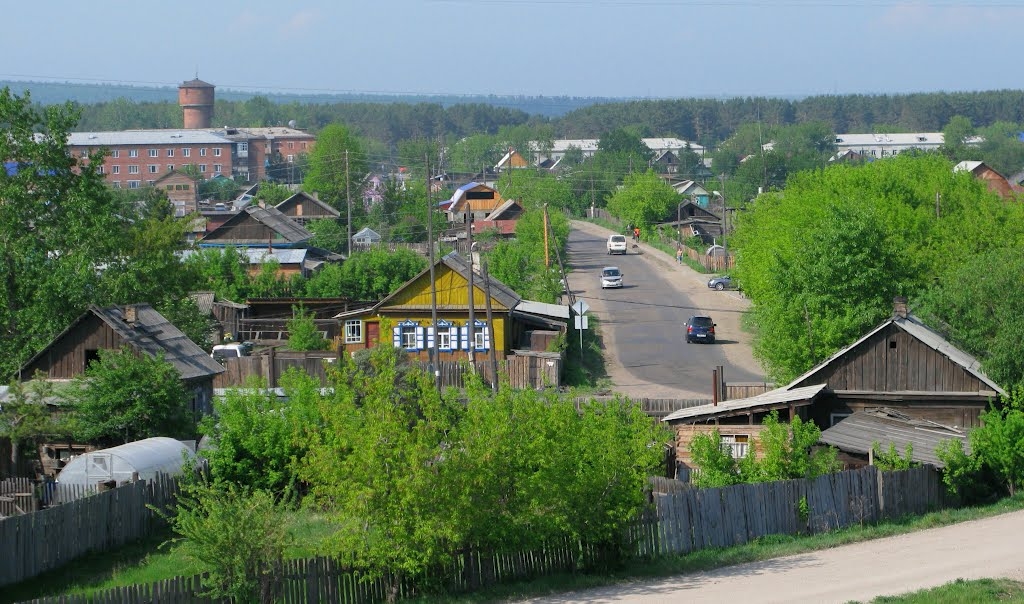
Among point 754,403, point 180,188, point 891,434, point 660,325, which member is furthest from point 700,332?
point 180,188

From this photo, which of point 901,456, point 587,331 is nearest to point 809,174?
point 587,331

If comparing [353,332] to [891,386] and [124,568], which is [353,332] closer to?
[891,386]

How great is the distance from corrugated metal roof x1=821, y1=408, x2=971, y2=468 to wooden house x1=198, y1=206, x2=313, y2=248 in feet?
166

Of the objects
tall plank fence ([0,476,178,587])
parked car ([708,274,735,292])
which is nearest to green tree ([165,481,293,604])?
tall plank fence ([0,476,178,587])

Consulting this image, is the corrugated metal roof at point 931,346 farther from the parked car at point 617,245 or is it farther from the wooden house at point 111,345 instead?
the parked car at point 617,245

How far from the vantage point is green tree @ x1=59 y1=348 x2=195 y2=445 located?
100ft

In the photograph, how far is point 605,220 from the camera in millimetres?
128750

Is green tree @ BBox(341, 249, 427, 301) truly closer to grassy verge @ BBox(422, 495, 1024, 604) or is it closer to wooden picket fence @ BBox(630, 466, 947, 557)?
wooden picket fence @ BBox(630, 466, 947, 557)

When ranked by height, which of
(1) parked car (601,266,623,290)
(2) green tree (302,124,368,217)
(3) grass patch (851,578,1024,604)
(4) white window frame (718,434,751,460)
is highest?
(2) green tree (302,124,368,217)

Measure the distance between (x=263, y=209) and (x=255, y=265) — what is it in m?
13.1

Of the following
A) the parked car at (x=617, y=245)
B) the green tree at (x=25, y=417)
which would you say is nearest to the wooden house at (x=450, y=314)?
the green tree at (x=25, y=417)

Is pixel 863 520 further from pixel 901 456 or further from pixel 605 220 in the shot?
pixel 605 220

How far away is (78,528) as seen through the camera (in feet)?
75.6

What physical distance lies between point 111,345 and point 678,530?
1868 centimetres
